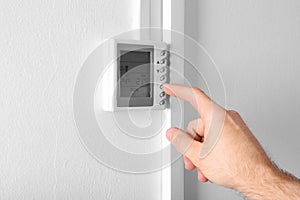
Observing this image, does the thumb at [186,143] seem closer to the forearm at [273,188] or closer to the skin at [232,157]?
the skin at [232,157]

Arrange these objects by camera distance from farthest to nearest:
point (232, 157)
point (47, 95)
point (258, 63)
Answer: point (258, 63), point (47, 95), point (232, 157)

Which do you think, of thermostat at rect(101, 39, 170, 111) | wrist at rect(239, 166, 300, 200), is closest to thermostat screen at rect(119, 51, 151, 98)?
thermostat at rect(101, 39, 170, 111)

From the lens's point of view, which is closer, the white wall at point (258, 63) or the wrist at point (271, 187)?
the wrist at point (271, 187)

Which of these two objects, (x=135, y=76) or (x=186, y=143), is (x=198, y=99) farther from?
(x=135, y=76)

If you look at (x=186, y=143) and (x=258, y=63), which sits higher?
(x=258, y=63)

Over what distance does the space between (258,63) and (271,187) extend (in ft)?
1.77

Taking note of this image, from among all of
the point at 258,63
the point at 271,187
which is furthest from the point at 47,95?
the point at 258,63

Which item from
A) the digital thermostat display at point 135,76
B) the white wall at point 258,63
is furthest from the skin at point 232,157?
the white wall at point 258,63

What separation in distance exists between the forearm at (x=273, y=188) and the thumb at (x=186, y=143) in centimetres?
11

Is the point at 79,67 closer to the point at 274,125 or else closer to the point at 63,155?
the point at 63,155

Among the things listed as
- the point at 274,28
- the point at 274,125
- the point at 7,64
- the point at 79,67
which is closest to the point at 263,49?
the point at 274,28

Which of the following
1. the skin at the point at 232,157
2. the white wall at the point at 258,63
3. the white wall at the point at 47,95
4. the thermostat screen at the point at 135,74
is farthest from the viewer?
the white wall at the point at 258,63

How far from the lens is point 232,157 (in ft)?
2.26

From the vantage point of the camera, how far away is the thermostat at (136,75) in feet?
3.05
